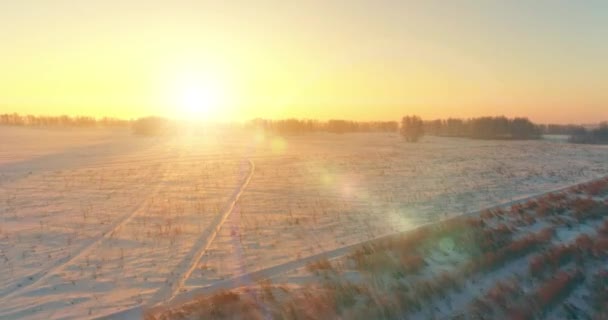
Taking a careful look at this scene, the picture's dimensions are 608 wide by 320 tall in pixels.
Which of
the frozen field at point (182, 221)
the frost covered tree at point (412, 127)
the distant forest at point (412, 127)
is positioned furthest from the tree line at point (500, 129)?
the frozen field at point (182, 221)

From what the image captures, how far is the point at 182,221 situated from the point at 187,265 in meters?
4.88

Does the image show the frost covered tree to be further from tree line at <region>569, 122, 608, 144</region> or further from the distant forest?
tree line at <region>569, 122, 608, 144</region>

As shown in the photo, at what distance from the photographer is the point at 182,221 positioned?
1522 cm

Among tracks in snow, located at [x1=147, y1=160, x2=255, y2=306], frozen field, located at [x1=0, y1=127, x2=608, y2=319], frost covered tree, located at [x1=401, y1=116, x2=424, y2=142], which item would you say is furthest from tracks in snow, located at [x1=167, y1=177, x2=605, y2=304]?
frost covered tree, located at [x1=401, y1=116, x2=424, y2=142]

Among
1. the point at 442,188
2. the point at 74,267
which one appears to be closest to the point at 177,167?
the point at 442,188

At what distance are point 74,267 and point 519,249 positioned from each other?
12.6 m

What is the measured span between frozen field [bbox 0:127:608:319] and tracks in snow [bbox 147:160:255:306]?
30 mm

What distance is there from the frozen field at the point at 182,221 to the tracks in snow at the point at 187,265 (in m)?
0.03

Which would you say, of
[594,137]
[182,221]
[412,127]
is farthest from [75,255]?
[594,137]

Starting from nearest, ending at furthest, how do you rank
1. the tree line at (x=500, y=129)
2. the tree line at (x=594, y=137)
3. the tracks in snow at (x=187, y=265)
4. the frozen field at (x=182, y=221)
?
the tracks in snow at (x=187, y=265) < the frozen field at (x=182, y=221) < the tree line at (x=594, y=137) < the tree line at (x=500, y=129)

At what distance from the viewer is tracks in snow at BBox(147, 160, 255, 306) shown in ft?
28.7

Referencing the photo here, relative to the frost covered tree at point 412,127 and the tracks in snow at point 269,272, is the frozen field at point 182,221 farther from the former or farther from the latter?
the frost covered tree at point 412,127

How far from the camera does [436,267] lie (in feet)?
36.0

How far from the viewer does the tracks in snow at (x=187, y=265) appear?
345 inches
